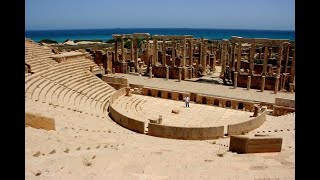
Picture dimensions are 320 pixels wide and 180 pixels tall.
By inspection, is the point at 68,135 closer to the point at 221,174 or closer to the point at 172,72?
the point at 221,174

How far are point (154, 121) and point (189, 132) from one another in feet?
8.14

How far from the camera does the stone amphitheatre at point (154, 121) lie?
28.4 feet

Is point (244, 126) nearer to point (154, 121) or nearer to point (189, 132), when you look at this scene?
point (189, 132)

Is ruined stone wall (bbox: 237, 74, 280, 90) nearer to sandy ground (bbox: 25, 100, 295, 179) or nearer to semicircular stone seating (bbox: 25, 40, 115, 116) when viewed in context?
semicircular stone seating (bbox: 25, 40, 115, 116)

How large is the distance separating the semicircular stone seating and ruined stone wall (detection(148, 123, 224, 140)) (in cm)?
501

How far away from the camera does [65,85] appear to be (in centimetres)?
2298

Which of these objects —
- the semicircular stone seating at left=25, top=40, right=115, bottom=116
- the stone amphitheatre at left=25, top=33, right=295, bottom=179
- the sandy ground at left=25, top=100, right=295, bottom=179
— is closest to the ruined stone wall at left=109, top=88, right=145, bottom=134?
the stone amphitheatre at left=25, top=33, right=295, bottom=179

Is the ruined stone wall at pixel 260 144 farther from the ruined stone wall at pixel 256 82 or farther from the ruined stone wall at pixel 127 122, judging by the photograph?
the ruined stone wall at pixel 256 82

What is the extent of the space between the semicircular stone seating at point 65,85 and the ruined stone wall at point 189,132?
16.4 ft

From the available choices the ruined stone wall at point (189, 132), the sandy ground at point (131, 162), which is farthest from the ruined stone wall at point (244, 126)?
the sandy ground at point (131, 162)

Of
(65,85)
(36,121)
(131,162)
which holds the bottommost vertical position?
(131,162)

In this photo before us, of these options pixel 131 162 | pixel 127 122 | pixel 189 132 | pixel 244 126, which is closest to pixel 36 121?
pixel 131 162

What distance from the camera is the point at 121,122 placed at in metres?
18.9
